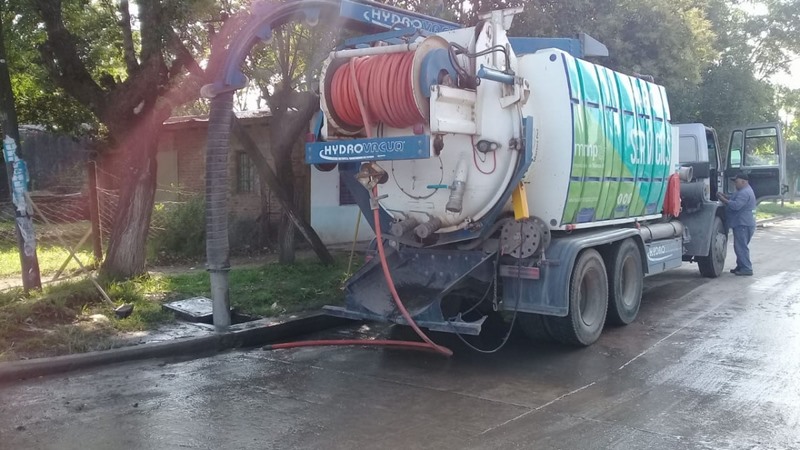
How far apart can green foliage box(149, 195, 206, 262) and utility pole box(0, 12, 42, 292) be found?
456cm

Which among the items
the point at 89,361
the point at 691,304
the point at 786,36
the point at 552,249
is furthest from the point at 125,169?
the point at 786,36

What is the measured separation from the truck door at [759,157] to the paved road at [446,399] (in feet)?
24.7

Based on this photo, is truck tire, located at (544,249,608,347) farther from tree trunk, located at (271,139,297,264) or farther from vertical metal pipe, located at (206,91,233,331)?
tree trunk, located at (271,139,297,264)

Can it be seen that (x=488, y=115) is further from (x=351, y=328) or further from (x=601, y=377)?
(x=351, y=328)

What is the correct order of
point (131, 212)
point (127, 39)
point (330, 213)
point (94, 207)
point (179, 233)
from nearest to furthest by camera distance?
point (127, 39) < point (131, 212) < point (94, 207) < point (179, 233) < point (330, 213)

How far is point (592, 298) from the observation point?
308 inches

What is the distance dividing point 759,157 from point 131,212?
1248 cm

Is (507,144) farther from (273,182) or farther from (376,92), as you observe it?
(273,182)

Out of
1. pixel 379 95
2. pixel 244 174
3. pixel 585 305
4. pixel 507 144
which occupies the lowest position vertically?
pixel 585 305

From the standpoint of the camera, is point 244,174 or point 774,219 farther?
point 774,219

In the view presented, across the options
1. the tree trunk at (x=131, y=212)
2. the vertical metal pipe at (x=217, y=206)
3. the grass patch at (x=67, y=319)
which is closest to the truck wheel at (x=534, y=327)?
the vertical metal pipe at (x=217, y=206)

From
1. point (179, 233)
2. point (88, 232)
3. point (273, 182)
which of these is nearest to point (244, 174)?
point (179, 233)

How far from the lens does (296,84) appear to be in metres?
12.3

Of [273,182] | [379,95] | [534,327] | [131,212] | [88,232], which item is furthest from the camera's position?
[273,182]
